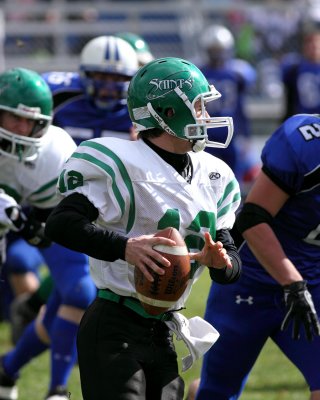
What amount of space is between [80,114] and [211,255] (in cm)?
281

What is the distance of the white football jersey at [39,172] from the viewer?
4.44 meters

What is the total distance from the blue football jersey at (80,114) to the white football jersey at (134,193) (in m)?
2.36

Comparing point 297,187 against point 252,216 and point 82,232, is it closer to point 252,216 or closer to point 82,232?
point 252,216

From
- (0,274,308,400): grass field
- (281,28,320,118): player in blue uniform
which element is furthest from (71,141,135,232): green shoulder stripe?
(281,28,320,118): player in blue uniform

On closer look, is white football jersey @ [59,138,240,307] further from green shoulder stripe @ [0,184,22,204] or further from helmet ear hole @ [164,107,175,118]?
green shoulder stripe @ [0,184,22,204]

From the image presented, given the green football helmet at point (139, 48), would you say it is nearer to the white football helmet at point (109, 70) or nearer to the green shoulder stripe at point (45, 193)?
the white football helmet at point (109, 70)

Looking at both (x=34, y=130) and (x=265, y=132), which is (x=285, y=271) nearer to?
(x=34, y=130)

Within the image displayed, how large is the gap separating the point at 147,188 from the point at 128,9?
33.5 feet

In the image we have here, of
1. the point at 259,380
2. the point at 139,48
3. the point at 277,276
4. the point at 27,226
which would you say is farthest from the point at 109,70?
the point at 277,276

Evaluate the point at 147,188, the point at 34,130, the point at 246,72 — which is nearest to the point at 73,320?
the point at 34,130

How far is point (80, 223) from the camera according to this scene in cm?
301

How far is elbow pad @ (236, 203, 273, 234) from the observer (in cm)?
362

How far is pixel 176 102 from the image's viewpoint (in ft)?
10.5

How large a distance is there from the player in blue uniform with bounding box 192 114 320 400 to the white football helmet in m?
1.98
